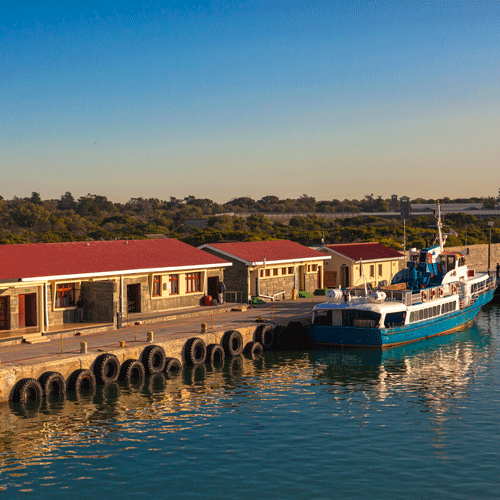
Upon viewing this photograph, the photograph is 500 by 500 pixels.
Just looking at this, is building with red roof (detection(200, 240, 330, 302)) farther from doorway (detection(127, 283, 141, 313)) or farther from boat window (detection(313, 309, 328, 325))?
doorway (detection(127, 283, 141, 313))

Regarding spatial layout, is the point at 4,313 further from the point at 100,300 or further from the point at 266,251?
the point at 266,251

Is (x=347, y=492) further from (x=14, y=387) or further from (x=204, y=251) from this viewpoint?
(x=204, y=251)

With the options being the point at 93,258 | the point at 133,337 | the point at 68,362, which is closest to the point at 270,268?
the point at 93,258

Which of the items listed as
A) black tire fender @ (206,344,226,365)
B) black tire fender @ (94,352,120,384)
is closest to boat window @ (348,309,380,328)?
black tire fender @ (206,344,226,365)

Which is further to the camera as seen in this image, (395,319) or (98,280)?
(395,319)

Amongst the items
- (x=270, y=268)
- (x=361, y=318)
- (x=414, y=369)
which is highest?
(x=270, y=268)

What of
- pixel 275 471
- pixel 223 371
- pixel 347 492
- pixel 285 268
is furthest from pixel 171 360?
pixel 285 268
